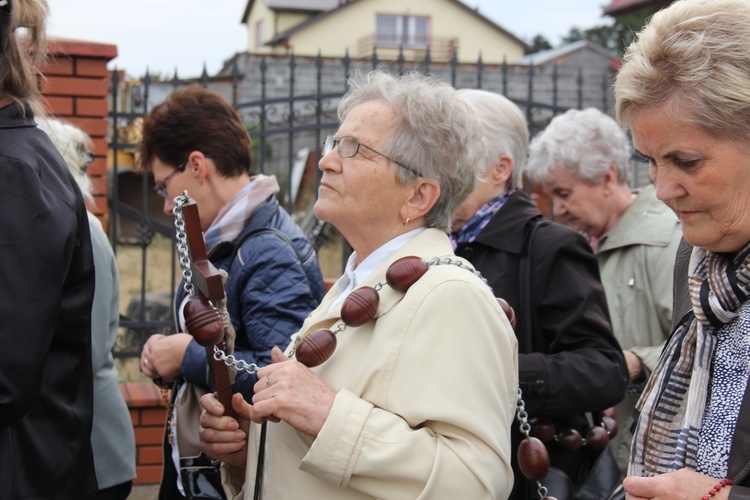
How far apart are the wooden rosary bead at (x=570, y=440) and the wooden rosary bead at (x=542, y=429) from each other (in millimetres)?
34

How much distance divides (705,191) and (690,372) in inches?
15.4

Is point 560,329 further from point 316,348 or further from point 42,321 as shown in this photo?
point 42,321

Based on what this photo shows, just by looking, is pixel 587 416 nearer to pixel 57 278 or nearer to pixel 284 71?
pixel 57 278

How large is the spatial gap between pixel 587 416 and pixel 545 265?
1.72 feet

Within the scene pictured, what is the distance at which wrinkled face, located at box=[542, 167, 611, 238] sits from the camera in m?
3.58

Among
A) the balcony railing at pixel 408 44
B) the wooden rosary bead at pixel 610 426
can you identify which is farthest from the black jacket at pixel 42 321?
the balcony railing at pixel 408 44

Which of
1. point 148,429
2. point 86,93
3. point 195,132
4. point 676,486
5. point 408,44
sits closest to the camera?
point 676,486

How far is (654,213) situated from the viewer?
3.51 meters

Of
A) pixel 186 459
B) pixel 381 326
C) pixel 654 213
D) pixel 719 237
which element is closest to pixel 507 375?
pixel 381 326

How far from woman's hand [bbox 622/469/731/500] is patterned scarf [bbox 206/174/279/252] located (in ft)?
5.38

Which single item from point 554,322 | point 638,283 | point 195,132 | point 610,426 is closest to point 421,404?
point 554,322

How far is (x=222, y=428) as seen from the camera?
2113 millimetres

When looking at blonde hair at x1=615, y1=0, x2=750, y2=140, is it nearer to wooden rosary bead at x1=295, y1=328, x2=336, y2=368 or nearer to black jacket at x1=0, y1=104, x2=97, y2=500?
wooden rosary bead at x1=295, y1=328, x2=336, y2=368

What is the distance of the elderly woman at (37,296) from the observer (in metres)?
1.73
